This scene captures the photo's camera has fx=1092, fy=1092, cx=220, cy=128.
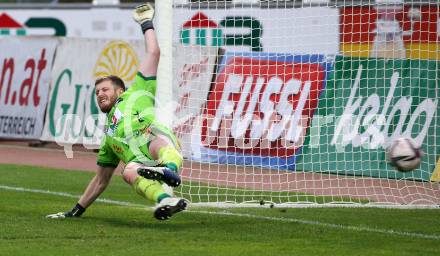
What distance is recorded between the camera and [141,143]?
10602 mm

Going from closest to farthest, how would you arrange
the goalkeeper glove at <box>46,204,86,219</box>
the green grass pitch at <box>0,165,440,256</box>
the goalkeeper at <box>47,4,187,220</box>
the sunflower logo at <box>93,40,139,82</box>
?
the green grass pitch at <box>0,165,440,256</box> → the goalkeeper at <box>47,4,187,220</box> → the goalkeeper glove at <box>46,204,86,219</box> → the sunflower logo at <box>93,40,139,82</box>

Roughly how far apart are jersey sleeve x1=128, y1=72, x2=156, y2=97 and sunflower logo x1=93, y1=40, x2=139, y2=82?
32.7 feet

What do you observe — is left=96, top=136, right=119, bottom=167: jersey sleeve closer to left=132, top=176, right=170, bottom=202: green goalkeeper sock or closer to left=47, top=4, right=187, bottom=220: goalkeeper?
left=47, top=4, right=187, bottom=220: goalkeeper

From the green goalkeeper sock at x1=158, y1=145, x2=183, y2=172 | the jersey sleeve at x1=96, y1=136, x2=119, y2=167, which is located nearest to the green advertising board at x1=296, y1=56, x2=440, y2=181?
the jersey sleeve at x1=96, y1=136, x2=119, y2=167

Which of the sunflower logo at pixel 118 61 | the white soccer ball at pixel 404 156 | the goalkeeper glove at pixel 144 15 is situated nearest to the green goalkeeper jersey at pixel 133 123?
the goalkeeper glove at pixel 144 15

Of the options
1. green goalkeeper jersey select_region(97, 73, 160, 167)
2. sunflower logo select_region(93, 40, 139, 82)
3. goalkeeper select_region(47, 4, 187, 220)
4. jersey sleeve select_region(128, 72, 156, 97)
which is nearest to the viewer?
goalkeeper select_region(47, 4, 187, 220)

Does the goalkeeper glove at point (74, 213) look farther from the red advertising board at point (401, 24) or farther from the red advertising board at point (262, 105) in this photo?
the red advertising board at point (401, 24)

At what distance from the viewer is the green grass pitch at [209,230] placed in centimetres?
Answer: 928

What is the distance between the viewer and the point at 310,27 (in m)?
15.5

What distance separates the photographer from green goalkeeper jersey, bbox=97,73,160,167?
34.8 ft

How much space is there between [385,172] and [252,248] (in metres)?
7.35

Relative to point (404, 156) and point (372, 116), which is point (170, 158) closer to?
point (404, 156)

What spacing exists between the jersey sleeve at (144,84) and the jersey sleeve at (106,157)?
0.67 metres

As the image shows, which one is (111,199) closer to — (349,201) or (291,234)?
(349,201)
